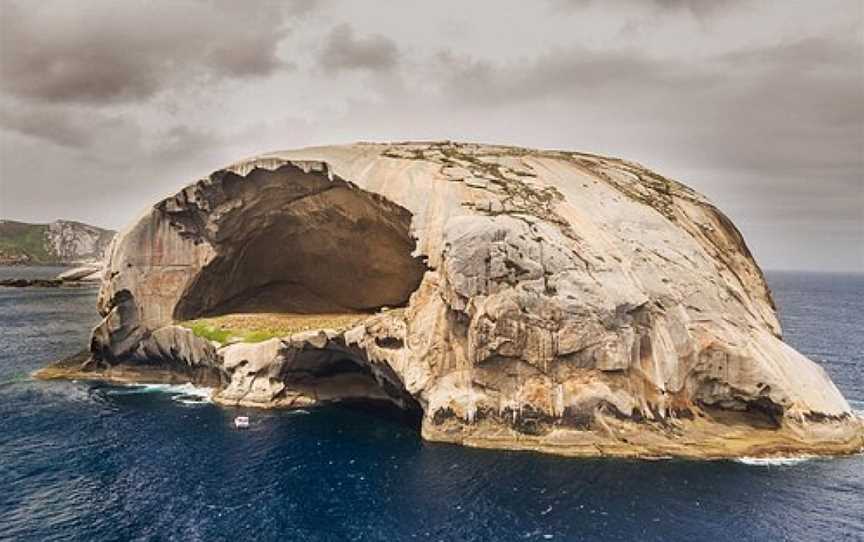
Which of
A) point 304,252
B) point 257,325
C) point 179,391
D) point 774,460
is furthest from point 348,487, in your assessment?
point 304,252

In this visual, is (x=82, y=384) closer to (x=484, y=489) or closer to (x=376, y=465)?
(x=376, y=465)

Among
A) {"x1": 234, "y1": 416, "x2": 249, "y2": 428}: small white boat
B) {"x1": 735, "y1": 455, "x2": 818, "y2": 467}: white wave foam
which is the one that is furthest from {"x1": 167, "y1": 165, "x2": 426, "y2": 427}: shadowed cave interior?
{"x1": 735, "y1": 455, "x2": 818, "y2": 467}: white wave foam

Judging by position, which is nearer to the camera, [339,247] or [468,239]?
[468,239]

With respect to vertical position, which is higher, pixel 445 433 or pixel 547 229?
pixel 547 229

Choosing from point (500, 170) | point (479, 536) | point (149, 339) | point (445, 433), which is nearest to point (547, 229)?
point (500, 170)

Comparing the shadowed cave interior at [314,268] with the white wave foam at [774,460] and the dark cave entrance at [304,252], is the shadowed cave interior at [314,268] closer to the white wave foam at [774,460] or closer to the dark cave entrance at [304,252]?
the dark cave entrance at [304,252]

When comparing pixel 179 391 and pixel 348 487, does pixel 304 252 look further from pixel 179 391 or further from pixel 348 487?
pixel 348 487

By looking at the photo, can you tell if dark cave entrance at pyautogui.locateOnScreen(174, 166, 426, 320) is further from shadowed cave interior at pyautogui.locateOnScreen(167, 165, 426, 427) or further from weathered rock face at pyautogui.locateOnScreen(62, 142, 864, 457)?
weathered rock face at pyautogui.locateOnScreen(62, 142, 864, 457)
